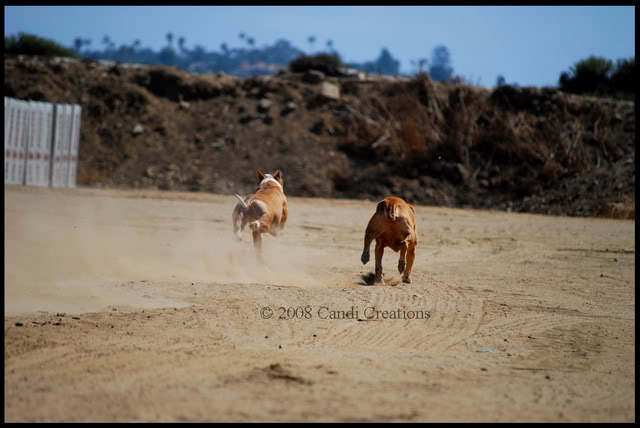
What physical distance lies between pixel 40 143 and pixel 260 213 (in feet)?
68.2

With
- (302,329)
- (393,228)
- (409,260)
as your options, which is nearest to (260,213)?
(393,228)

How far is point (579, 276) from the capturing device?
547 inches

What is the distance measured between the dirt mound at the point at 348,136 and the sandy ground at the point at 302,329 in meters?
13.3

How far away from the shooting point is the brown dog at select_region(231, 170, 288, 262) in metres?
12.3

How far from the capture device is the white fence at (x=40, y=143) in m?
28.9

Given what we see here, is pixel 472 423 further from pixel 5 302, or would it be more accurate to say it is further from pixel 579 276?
pixel 579 276

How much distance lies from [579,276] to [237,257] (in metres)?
6.34

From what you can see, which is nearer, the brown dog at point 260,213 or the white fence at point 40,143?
the brown dog at point 260,213

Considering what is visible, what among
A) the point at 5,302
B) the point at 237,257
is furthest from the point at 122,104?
the point at 5,302

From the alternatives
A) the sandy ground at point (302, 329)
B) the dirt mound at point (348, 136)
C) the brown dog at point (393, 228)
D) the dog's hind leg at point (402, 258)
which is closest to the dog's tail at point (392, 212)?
the brown dog at point (393, 228)

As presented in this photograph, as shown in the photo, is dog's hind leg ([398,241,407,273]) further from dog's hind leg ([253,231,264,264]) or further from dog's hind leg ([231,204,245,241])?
dog's hind leg ([231,204,245,241])

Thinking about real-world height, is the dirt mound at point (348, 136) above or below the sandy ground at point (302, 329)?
above

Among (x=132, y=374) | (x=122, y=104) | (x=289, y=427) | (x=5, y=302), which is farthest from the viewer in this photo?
(x=122, y=104)

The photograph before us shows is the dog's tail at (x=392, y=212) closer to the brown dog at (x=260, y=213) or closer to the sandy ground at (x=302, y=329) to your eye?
the sandy ground at (x=302, y=329)
